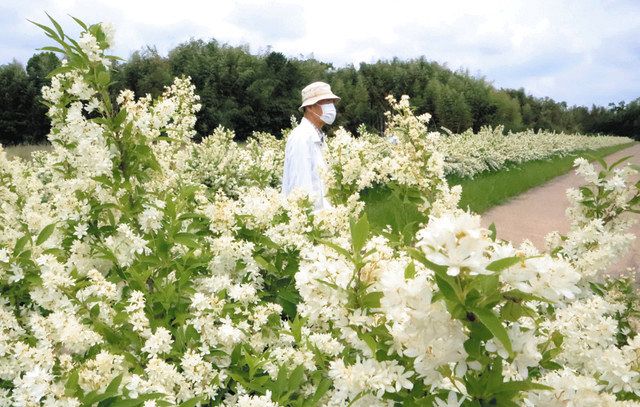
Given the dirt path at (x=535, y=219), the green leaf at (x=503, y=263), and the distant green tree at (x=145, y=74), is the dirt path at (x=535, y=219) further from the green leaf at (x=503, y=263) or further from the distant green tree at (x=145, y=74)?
the distant green tree at (x=145, y=74)

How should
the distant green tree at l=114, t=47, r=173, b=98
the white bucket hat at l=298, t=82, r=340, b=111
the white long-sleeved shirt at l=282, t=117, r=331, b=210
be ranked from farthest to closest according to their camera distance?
the distant green tree at l=114, t=47, r=173, b=98 → the white bucket hat at l=298, t=82, r=340, b=111 → the white long-sleeved shirt at l=282, t=117, r=331, b=210

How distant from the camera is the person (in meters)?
5.66

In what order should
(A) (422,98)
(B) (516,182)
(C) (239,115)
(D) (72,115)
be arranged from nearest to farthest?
(D) (72,115), (B) (516,182), (C) (239,115), (A) (422,98)

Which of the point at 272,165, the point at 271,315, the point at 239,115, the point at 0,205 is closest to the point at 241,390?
the point at 271,315

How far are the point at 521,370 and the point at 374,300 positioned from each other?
42cm

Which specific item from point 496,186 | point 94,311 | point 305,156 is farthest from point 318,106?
point 496,186

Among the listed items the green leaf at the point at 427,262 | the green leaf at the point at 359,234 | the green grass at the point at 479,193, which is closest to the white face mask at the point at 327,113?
the green grass at the point at 479,193

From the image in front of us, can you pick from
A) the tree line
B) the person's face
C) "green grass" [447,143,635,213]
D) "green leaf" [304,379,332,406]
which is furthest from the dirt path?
the tree line

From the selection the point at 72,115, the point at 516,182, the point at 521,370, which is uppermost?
the point at 72,115

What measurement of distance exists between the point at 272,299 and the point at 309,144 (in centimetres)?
306

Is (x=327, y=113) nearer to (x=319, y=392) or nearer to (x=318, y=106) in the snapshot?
(x=318, y=106)

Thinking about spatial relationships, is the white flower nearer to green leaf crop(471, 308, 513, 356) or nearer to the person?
green leaf crop(471, 308, 513, 356)

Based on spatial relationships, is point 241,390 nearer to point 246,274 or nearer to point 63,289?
point 246,274

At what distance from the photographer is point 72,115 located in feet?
8.69
